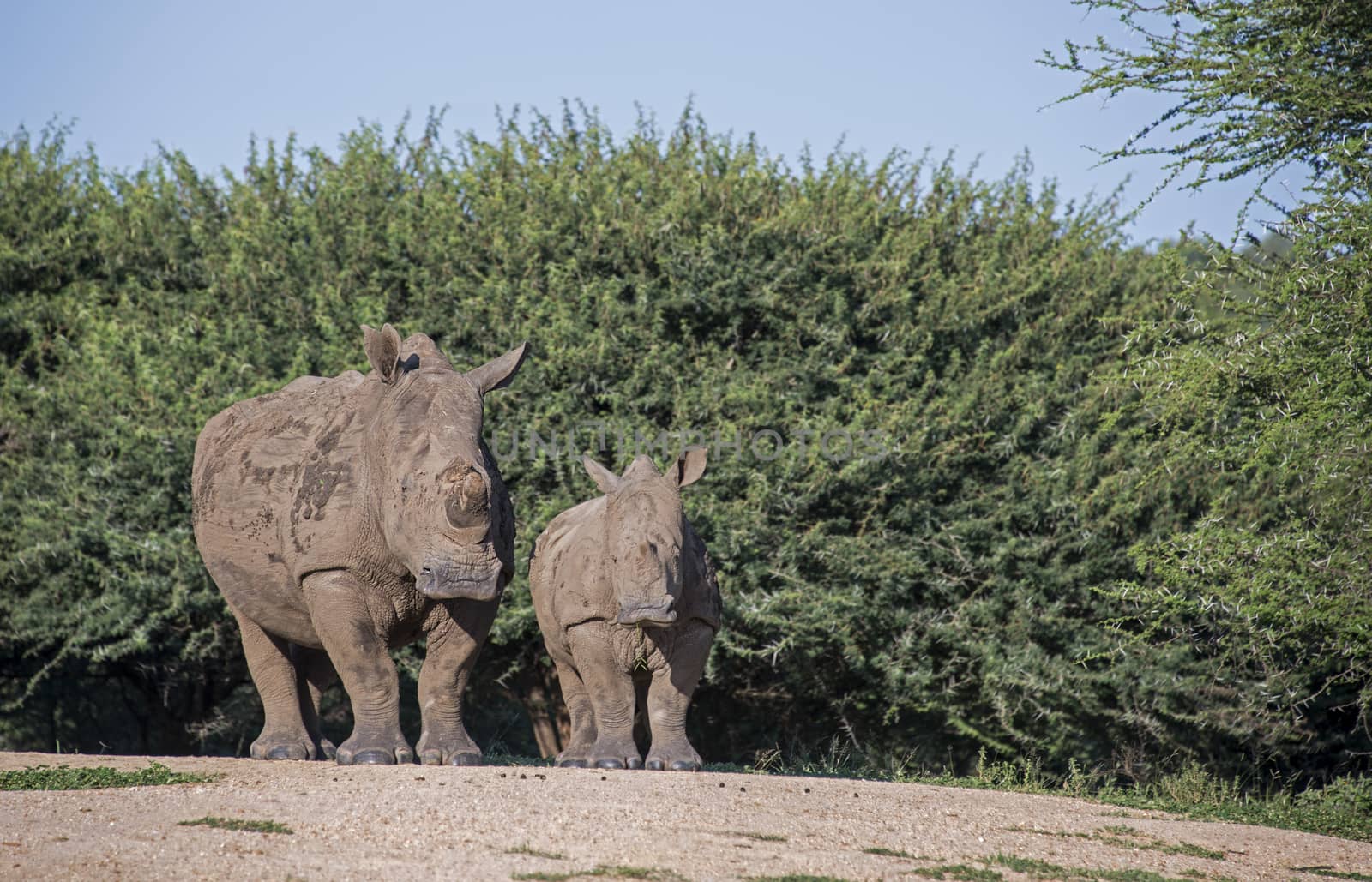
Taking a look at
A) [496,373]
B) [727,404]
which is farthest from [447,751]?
[727,404]

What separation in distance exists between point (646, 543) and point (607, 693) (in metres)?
1.12

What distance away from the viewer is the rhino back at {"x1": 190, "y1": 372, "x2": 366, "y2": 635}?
8688mm

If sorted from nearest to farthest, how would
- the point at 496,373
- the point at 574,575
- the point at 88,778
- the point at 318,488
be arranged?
the point at 88,778, the point at 318,488, the point at 496,373, the point at 574,575

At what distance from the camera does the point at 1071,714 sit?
49.8ft

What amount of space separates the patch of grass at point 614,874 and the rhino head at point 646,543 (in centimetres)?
→ 341

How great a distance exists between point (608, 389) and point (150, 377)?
4.81m

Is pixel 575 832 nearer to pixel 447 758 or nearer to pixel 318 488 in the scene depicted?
pixel 447 758

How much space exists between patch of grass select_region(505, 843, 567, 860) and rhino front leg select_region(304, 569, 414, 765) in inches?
108

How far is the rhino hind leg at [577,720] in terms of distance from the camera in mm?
9812

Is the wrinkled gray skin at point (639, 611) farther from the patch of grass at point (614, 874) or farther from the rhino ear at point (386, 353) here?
the patch of grass at point (614, 874)

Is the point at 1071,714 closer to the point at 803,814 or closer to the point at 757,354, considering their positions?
the point at 757,354

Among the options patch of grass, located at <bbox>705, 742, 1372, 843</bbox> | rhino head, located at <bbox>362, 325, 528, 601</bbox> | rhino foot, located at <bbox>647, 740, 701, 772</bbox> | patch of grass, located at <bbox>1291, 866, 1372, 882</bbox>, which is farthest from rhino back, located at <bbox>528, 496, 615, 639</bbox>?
patch of grass, located at <bbox>1291, 866, 1372, 882</bbox>

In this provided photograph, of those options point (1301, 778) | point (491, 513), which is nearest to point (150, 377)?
point (491, 513)

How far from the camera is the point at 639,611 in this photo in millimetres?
9117
